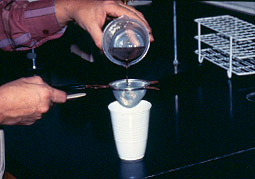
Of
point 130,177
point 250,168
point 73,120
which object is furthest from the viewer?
point 73,120

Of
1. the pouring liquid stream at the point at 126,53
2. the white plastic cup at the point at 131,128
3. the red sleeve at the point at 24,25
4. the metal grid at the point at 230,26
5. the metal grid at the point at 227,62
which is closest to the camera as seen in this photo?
the white plastic cup at the point at 131,128

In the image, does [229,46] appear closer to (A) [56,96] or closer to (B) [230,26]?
(B) [230,26]

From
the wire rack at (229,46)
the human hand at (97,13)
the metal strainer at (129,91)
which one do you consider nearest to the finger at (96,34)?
the human hand at (97,13)

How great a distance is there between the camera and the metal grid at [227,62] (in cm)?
188

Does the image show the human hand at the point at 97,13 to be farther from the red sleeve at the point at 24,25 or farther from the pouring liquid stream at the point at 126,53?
the red sleeve at the point at 24,25

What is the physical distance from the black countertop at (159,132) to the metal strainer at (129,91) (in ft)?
0.53

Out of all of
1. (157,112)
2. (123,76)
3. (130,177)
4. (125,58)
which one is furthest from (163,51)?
(130,177)

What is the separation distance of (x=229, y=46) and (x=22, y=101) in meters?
1.10

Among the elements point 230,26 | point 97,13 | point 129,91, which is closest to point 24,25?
point 97,13

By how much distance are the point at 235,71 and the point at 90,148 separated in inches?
32.7

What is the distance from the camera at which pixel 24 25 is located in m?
1.67

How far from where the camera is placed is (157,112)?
1589 millimetres

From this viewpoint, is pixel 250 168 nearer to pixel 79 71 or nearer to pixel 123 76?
pixel 123 76

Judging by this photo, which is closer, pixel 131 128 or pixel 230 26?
pixel 131 128
